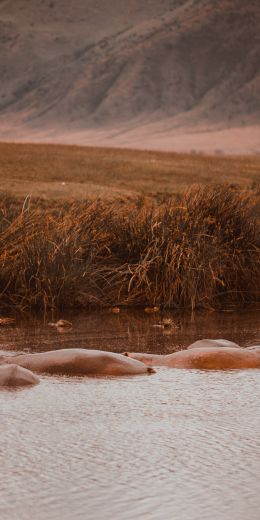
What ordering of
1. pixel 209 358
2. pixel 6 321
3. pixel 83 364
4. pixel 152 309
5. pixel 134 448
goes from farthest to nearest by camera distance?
pixel 152 309 < pixel 6 321 < pixel 209 358 < pixel 83 364 < pixel 134 448

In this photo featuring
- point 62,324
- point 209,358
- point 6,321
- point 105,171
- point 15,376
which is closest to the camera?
point 15,376

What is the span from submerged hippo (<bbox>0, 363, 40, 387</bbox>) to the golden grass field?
14815 mm

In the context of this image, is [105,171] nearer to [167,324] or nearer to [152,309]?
[152,309]

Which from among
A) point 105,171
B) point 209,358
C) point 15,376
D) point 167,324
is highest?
point 105,171

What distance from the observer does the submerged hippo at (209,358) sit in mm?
8227

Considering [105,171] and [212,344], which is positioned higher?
[105,171]

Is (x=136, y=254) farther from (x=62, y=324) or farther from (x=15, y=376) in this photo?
(x=15, y=376)

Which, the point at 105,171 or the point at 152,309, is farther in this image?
the point at 105,171

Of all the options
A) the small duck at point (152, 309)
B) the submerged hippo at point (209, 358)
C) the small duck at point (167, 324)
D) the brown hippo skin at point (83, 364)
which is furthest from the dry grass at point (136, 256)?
the brown hippo skin at point (83, 364)

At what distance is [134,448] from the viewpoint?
5809mm

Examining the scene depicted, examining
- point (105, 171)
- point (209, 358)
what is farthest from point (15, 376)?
point (105, 171)

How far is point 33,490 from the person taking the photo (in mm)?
5062

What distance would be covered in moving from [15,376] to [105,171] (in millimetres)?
24700

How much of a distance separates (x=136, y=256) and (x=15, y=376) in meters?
5.36
